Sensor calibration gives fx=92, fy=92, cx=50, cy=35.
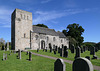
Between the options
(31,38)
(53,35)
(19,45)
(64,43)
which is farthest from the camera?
(64,43)

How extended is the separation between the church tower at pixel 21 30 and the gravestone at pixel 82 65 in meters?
28.3

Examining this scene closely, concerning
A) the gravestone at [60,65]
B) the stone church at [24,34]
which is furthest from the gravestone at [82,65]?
the stone church at [24,34]

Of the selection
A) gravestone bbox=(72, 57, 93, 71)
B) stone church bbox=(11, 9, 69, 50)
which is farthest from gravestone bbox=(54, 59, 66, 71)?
stone church bbox=(11, 9, 69, 50)

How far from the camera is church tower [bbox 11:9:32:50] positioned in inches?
1177

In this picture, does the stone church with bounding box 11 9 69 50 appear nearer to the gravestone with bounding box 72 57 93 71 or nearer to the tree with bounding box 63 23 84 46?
the tree with bounding box 63 23 84 46

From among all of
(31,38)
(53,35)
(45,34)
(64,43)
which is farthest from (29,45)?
(64,43)

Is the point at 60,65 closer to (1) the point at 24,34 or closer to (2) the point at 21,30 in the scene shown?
(2) the point at 21,30

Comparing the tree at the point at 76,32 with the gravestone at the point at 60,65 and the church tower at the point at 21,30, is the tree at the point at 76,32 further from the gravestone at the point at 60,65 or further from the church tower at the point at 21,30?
the gravestone at the point at 60,65

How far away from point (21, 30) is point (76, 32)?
103ft

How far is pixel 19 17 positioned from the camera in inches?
1228

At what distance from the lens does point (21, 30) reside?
31094 mm

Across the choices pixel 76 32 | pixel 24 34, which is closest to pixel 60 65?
pixel 24 34

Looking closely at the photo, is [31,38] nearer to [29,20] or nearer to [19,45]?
[19,45]

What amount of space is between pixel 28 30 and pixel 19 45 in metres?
6.10
